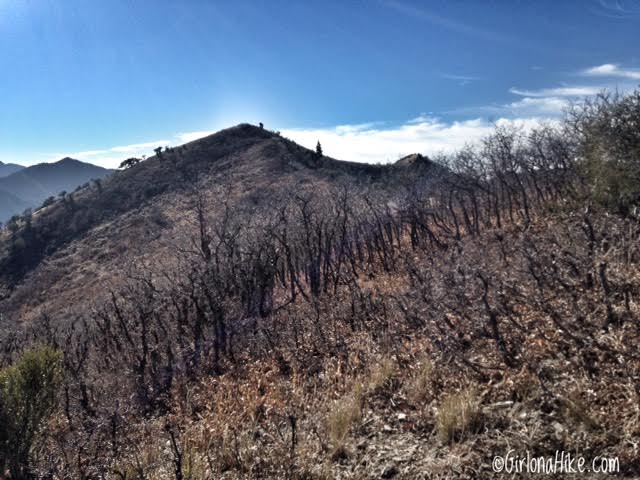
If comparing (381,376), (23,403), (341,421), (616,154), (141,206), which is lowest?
(341,421)

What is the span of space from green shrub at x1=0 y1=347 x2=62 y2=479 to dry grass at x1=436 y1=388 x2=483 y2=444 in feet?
17.5

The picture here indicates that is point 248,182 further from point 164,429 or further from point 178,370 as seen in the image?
point 164,429

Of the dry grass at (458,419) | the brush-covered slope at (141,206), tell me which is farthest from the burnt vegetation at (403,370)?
the brush-covered slope at (141,206)

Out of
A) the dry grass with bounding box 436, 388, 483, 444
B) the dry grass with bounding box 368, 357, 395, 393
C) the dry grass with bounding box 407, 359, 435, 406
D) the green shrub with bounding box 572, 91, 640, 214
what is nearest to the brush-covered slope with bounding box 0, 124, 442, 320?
the green shrub with bounding box 572, 91, 640, 214

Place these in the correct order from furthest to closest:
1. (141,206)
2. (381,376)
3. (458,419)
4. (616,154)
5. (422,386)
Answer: (141,206), (616,154), (381,376), (422,386), (458,419)

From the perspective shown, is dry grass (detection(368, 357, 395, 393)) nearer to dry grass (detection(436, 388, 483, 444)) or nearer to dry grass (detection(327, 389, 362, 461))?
dry grass (detection(327, 389, 362, 461))

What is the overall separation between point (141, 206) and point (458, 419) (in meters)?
57.3

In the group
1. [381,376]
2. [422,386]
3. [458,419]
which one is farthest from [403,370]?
[458,419]

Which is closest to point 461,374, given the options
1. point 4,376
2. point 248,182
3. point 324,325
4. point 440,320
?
point 440,320

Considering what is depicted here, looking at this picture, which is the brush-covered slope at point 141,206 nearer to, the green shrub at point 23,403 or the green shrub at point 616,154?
the green shrub at point 616,154

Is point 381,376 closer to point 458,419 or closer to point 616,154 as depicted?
point 458,419

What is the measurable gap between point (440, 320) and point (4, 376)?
6.91 meters

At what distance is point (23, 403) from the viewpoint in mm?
5773

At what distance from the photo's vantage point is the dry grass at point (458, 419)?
4879 millimetres
